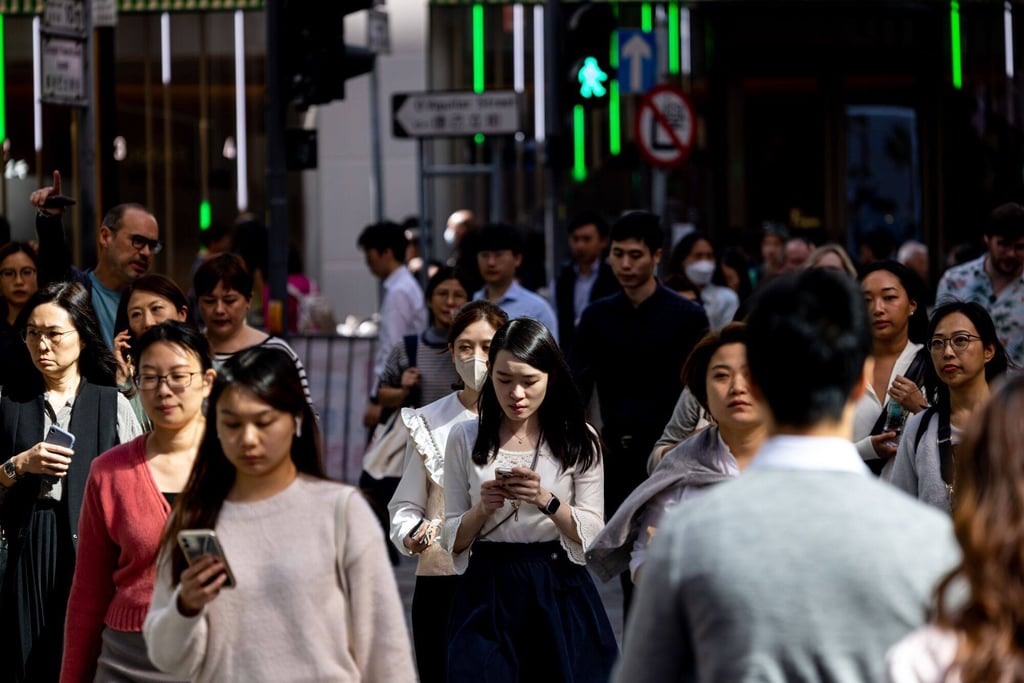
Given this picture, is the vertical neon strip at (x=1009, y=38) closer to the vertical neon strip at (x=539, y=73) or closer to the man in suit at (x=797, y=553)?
the vertical neon strip at (x=539, y=73)

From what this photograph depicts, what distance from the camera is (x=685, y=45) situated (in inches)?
806

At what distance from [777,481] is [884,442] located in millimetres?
3797

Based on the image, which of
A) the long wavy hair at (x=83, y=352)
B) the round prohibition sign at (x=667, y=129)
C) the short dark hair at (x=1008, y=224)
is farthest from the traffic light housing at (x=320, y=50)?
the long wavy hair at (x=83, y=352)

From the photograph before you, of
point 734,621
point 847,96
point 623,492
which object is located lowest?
point 623,492

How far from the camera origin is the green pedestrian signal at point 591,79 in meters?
12.6

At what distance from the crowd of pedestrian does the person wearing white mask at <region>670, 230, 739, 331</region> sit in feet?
10.7

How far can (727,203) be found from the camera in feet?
64.0

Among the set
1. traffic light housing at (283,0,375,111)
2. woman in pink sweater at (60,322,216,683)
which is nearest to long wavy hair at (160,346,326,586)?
woman in pink sweater at (60,322,216,683)

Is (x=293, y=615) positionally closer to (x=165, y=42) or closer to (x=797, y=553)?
(x=797, y=553)

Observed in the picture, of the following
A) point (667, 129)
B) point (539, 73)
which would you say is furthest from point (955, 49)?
point (667, 129)

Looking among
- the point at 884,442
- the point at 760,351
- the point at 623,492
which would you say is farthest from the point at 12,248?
the point at 760,351

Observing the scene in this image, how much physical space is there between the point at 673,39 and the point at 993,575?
18232 mm

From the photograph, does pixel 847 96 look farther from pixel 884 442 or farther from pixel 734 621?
pixel 734 621

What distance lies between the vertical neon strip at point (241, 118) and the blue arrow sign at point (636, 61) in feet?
28.5
